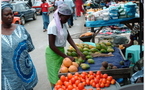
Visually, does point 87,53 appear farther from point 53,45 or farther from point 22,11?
point 22,11

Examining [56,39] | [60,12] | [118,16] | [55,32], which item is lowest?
[118,16]

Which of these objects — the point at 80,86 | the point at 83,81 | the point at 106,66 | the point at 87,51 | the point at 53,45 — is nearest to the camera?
the point at 80,86

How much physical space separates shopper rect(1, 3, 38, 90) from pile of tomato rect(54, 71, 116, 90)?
21.5 inches

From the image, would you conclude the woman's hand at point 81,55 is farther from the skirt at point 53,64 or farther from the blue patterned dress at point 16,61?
the blue patterned dress at point 16,61

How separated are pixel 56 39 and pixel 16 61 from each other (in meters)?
0.92

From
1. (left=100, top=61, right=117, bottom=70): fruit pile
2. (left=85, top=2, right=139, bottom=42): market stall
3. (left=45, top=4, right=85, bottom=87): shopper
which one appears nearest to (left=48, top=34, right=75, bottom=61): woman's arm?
(left=45, top=4, right=85, bottom=87): shopper

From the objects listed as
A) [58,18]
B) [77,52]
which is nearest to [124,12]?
[77,52]

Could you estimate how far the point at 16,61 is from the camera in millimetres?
3066

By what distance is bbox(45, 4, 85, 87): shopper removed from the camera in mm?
3558

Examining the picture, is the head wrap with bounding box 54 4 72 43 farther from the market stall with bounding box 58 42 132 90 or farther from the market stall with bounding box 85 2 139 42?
the market stall with bounding box 85 2 139 42

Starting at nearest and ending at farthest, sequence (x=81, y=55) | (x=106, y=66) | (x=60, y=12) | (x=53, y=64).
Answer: (x=106, y=66) → (x=60, y=12) → (x=53, y=64) → (x=81, y=55)

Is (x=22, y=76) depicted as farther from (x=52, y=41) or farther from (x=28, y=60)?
(x=52, y=41)

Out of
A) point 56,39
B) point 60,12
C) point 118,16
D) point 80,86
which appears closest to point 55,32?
point 56,39

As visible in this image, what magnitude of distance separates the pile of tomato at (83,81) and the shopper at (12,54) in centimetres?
55
